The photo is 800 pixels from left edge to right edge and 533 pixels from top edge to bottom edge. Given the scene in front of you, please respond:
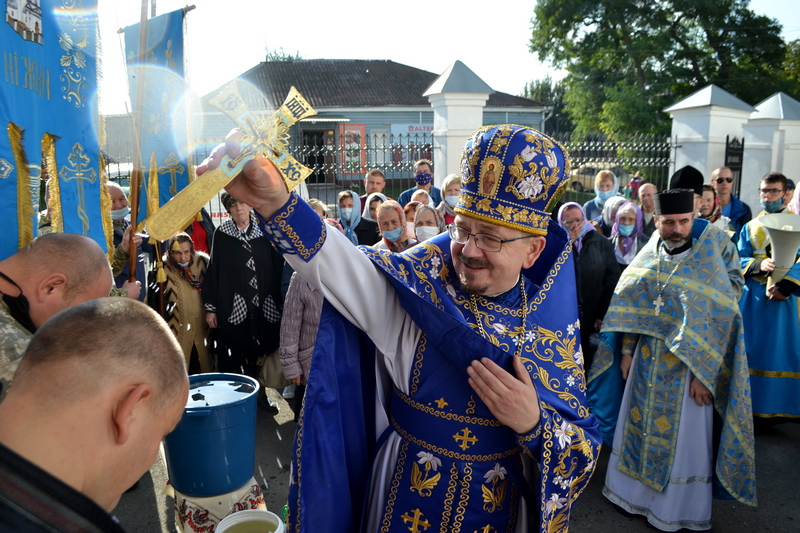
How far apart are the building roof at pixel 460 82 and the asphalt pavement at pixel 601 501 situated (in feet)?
20.9

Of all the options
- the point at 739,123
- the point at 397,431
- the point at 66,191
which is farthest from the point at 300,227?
the point at 739,123

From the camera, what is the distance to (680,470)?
376 centimetres

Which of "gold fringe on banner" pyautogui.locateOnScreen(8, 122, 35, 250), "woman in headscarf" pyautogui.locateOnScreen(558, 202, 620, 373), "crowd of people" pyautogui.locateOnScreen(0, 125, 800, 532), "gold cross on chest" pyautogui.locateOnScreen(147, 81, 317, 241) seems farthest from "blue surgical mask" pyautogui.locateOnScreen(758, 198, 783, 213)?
"gold fringe on banner" pyautogui.locateOnScreen(8, 122, 35, 250)

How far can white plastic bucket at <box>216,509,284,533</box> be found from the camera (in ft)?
9.43

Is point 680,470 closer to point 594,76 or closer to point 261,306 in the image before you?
point 261,306

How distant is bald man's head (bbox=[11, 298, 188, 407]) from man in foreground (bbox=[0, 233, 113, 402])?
807mm

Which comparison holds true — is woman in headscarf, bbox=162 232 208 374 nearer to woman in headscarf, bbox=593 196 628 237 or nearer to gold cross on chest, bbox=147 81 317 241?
gold cross on chest, bbox=147 81 317 241

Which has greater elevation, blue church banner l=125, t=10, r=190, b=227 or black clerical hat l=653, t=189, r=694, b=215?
blue church banner l=125, t=10, r=190, b=227

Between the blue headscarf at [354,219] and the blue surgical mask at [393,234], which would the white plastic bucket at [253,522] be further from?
the blue headscarf at [354,219]

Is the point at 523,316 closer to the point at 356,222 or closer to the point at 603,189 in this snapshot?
the point at 356,222

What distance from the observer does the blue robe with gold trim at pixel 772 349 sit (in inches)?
202

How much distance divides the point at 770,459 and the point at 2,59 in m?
5.76

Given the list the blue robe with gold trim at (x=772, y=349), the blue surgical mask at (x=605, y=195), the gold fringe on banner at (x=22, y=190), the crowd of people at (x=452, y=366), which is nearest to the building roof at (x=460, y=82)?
the blue surgical mask at (x=605, y=195)

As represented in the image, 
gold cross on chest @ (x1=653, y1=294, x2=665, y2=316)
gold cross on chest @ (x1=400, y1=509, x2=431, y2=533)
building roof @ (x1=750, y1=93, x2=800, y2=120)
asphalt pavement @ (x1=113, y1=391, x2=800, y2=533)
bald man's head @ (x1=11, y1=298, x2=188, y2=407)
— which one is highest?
building roof @ (x1=750, y1=93, x2=800, y2=120)
